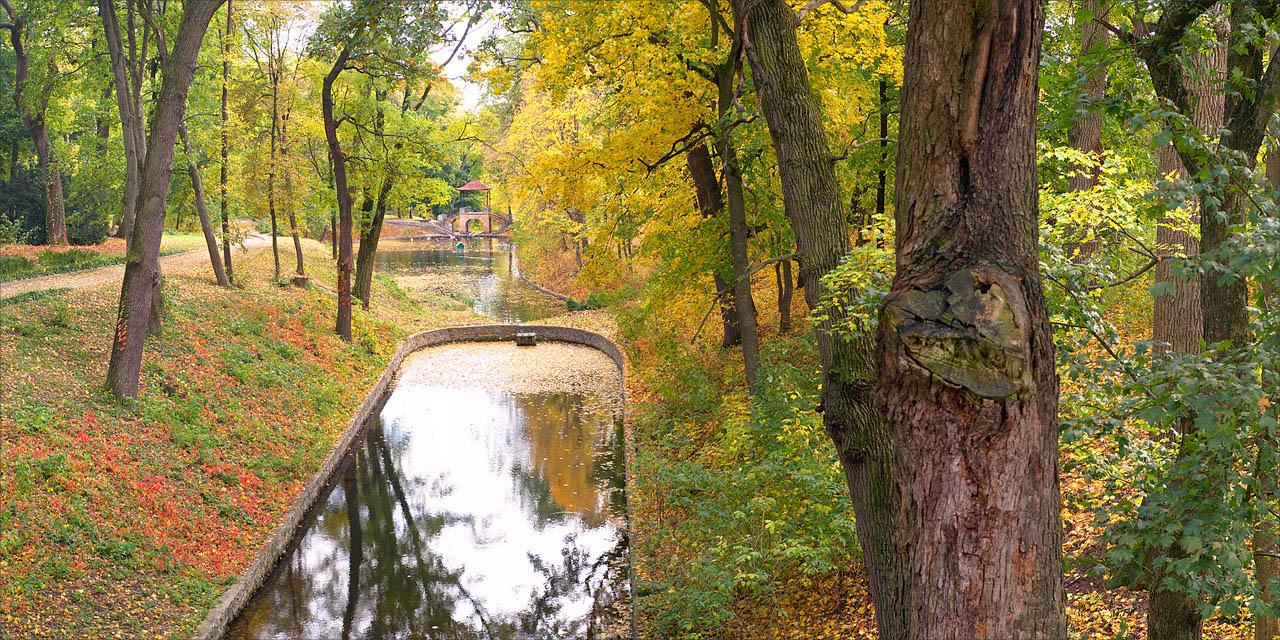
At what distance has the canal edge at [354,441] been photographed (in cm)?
940

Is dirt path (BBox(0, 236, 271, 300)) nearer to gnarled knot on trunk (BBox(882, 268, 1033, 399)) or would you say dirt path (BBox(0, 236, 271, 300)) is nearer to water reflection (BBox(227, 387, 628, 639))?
water reflection (BBox(227, 387, 628, 639))

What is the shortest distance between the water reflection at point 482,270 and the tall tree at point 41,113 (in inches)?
537

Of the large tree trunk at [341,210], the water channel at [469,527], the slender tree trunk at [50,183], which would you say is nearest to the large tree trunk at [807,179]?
the water channel at [469,527]

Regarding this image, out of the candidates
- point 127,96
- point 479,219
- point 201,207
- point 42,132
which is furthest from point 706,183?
point 479,219

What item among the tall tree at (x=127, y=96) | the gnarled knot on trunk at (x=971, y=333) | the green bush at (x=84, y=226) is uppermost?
the tall tree at (x=127, y=96)

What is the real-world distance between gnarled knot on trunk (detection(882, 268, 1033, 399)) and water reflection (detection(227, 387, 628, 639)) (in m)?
7.09

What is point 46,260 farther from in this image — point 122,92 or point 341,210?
point 122,92

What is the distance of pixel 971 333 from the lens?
2986 mm

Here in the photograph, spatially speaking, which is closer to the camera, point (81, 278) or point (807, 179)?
point (807, 179)

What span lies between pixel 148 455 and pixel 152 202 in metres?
3.52

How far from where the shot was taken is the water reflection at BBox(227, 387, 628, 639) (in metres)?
9.75

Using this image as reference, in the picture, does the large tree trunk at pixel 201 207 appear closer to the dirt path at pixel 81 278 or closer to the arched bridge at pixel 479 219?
the dirt path at pixel 81 278

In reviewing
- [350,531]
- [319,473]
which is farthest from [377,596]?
[319,473]

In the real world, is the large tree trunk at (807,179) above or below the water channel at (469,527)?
above
